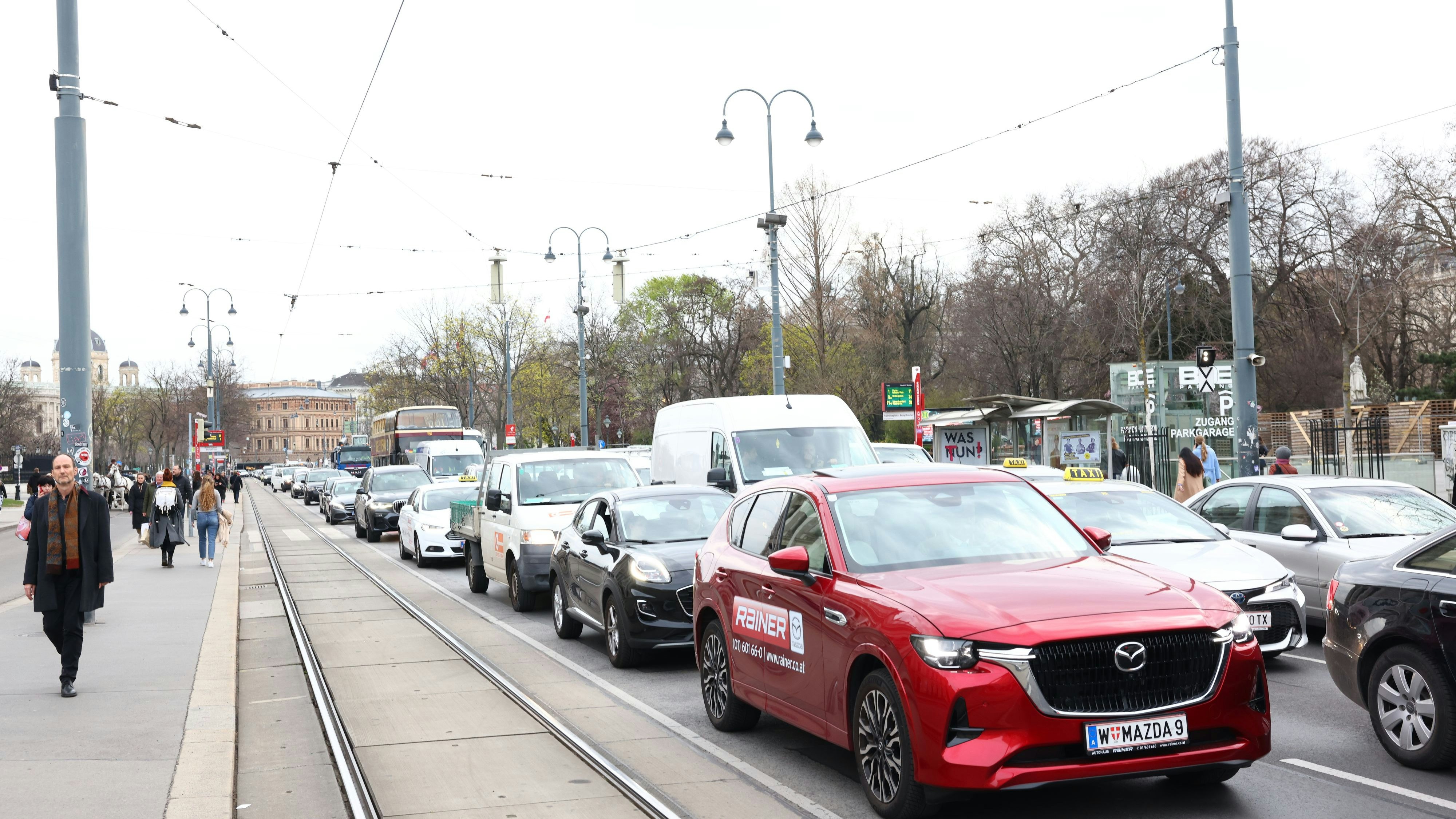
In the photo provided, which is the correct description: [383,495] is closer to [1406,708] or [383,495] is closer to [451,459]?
[451,459]

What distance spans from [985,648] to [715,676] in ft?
10.0

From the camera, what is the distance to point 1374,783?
6250 mm

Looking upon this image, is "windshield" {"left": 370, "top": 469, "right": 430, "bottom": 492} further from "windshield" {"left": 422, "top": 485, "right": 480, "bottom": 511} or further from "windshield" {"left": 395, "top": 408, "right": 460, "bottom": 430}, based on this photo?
"windshield" {"left": 395, "top": 408, "right": 460, "bottom": 430}

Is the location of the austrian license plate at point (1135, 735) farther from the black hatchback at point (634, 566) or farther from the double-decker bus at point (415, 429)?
the double-decker bus at point (415, 429)

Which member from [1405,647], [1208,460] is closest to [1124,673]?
[1405,647]

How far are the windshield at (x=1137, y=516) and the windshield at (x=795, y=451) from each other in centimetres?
550

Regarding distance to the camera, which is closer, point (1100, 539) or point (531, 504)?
point (1100, 539)

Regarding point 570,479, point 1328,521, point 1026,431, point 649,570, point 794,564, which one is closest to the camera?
point 794,564

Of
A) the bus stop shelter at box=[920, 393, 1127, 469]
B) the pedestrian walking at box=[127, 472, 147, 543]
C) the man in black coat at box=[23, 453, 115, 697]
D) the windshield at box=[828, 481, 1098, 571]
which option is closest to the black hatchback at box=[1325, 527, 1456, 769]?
the windshield at box=[828, 481, 1098, 571]

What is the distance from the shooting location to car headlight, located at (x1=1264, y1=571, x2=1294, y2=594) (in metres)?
9.15

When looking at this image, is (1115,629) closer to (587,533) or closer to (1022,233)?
(587,533)

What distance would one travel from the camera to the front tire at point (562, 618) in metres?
12.3

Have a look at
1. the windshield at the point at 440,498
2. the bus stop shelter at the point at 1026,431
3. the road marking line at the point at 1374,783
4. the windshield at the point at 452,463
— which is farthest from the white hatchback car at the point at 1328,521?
the windshield at the point at 452,463

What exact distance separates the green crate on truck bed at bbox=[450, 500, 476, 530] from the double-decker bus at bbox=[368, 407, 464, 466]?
27.2m
